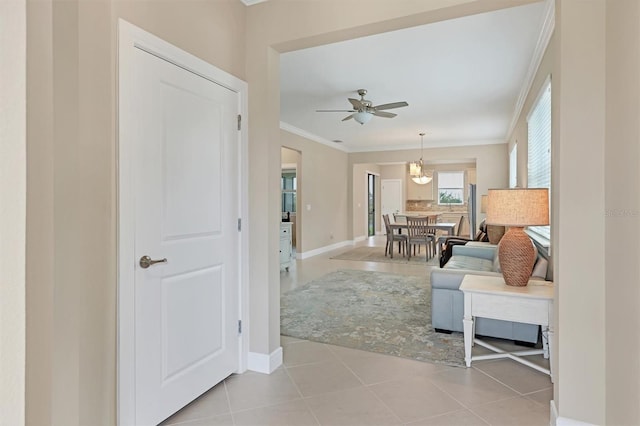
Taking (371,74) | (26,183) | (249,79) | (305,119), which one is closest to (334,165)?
(305,119)

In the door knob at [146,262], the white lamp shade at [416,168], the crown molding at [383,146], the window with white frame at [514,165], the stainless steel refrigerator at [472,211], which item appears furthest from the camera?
the white lamp shade at [416,168]

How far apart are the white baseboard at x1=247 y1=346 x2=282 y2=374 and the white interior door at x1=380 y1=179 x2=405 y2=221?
36.3ft

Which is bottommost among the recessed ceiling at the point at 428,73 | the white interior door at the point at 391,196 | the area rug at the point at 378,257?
the area rug at the point at 378,257

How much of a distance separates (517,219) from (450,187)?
10931mm

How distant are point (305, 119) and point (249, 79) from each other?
4.01m

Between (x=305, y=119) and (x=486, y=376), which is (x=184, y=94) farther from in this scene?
(x=305, y=119)

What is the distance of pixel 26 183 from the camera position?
595mm

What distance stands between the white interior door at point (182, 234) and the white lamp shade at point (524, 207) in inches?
74.5

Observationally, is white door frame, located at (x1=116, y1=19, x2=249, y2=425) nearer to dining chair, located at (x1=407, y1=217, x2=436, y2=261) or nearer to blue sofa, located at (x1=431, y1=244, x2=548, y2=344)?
blue sofa, located at (x1=431, y1=244, x2=548, y2=344)

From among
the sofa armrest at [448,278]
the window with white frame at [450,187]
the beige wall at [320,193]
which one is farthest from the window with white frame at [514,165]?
the window with white frame at [450,187]

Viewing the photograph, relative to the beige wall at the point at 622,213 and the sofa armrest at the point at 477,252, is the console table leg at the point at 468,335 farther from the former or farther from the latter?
the sofa armrest at the point at 477,252

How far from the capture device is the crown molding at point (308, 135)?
7094 millimetres

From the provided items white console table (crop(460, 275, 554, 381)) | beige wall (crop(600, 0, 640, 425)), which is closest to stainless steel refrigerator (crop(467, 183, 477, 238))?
white console table (crop(460, 275, 554, 381))

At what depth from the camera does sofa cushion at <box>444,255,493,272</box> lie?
3966 millimetres
